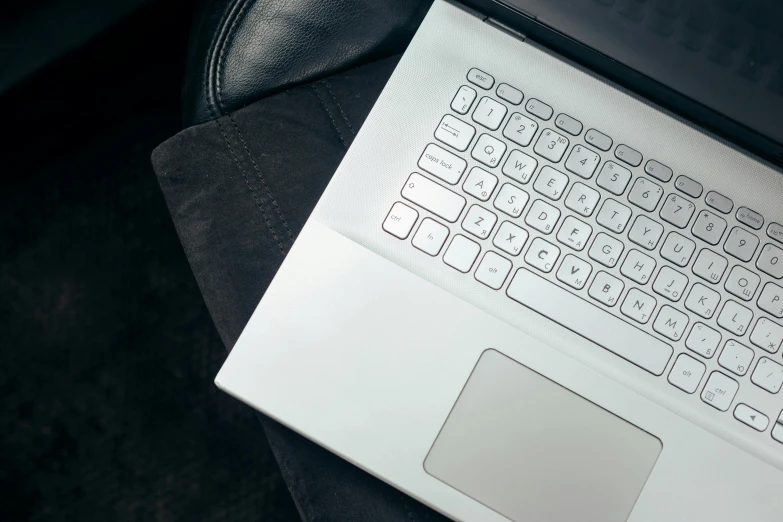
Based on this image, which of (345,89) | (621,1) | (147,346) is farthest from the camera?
(147,346)

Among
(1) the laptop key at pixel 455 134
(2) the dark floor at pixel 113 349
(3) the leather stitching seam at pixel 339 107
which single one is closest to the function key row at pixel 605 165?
(1) the laptop key at pixel 455 134

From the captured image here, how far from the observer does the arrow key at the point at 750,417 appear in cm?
43

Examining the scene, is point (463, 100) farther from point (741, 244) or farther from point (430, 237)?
point (741, 244)

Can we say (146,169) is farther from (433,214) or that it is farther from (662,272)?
(662,272)

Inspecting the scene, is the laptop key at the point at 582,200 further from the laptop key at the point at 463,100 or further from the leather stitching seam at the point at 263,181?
the leather stitching seam at the point at 263,181

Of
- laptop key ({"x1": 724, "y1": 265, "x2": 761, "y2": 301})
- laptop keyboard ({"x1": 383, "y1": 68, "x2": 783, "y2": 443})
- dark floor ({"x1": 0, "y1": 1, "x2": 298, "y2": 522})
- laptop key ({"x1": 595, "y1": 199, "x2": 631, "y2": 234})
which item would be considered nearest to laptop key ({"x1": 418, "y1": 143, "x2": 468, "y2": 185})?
laptop keyboard ({"x1": 383, "y1": 68, "x2": 783, "y2": 443})

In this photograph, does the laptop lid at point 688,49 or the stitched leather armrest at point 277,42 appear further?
the stitched leather armrest at point 277,42

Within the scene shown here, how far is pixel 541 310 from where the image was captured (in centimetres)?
44

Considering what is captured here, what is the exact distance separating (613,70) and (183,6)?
1.46 feet

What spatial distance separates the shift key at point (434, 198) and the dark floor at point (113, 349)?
0.45 meters

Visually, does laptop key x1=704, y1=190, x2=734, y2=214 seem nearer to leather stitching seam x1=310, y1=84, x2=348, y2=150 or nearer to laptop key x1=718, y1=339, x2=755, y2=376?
laptop key x1=718, y1=339, x2=755, y2=376

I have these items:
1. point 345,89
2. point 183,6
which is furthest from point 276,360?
point 183,6

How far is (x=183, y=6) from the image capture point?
65 centimetres

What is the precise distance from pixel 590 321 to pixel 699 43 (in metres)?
0.20
